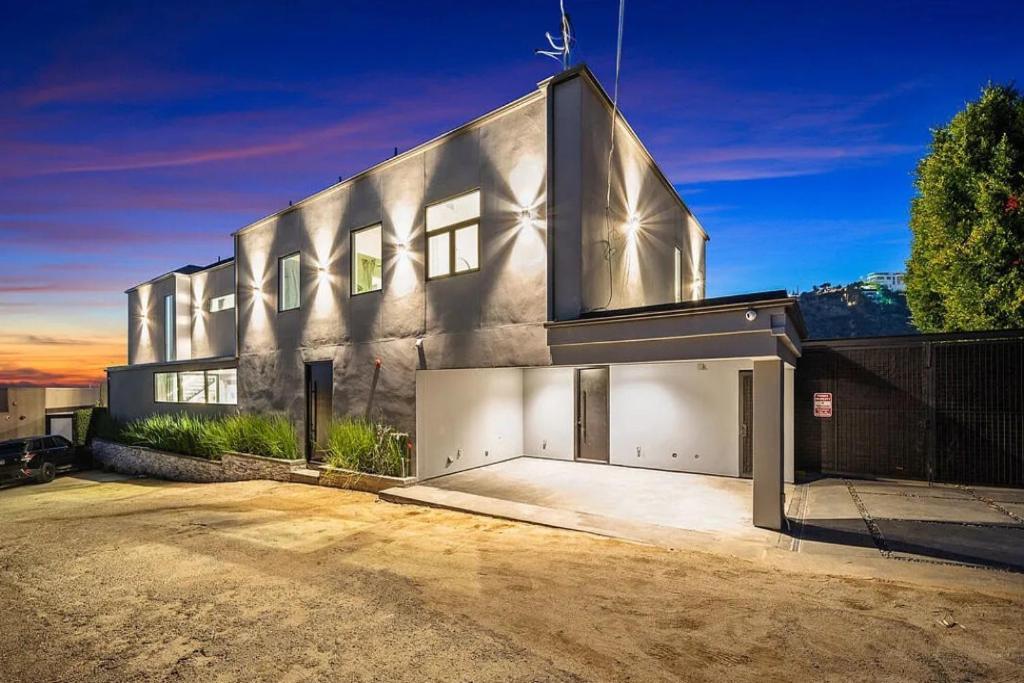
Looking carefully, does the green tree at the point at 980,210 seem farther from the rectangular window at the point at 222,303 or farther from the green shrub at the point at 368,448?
the rectangular window at the point at 222,303

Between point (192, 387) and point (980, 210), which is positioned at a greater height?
point (980, 210)

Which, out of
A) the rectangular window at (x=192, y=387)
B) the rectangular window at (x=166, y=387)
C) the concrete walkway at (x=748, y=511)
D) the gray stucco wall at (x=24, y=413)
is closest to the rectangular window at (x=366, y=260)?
the concrete walkway at (x=748, y=511)

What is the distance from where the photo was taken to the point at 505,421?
40.2ft

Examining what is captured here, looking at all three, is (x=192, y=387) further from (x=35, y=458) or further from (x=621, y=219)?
(x=621, y=219)

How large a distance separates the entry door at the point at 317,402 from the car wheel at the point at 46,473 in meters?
10.3

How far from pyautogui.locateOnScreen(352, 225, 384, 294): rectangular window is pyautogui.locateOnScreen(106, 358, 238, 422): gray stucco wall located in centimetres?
642

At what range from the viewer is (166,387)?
17812 mm

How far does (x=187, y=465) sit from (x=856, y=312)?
65.7 m

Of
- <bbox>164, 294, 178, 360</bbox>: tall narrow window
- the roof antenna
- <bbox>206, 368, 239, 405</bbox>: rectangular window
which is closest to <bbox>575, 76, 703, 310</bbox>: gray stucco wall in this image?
the roof antenna

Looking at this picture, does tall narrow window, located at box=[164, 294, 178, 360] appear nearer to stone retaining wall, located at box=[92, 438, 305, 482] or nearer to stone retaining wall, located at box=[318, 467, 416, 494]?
stone retaining wall, located at box=[92, 438, 305, 482]

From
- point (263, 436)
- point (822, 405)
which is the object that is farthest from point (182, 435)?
point (822, 405)

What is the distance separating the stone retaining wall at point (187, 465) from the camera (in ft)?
37.0

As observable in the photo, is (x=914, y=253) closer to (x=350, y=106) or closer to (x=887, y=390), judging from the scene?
(x=887, y=390)

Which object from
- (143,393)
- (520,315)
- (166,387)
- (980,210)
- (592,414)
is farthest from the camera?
(143,393)
